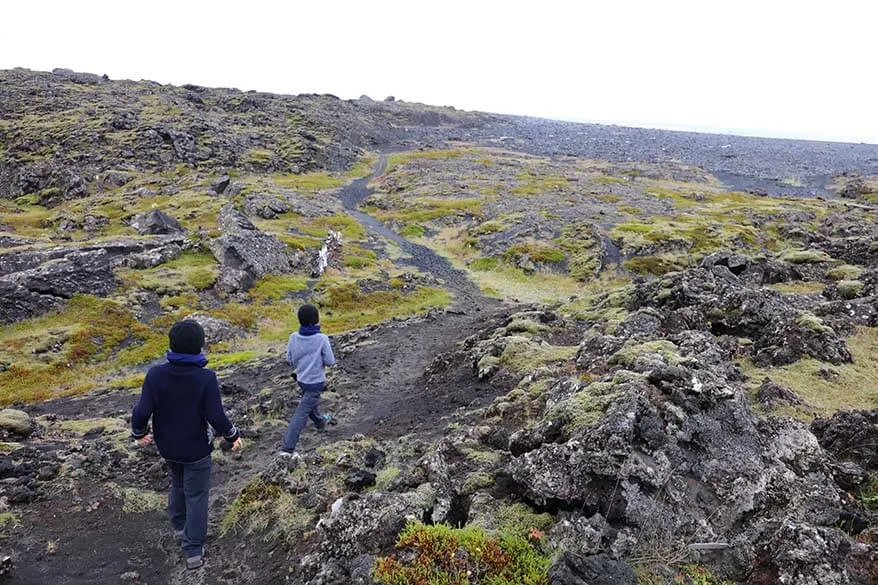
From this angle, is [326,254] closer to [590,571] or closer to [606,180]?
[590,571]

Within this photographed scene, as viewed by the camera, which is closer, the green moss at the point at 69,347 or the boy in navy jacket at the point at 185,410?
the boy in navy jacket at the point at 185,410

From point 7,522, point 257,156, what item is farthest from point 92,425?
point 257,156

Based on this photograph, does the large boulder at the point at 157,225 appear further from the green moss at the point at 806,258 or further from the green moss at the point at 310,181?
the green moss at the point at 806,258

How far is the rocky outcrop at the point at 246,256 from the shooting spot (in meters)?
34.9

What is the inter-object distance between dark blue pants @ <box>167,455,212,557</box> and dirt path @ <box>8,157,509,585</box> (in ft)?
1.91

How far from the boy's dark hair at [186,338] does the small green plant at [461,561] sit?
4.28m

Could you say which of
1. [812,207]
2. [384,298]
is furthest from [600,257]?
[812,207]

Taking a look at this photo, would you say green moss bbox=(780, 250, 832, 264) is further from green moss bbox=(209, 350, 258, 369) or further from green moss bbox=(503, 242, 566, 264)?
green moss bbox=(209, 350, 258, 369)

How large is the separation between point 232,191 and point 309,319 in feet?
202

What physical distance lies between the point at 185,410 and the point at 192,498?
1.81 m

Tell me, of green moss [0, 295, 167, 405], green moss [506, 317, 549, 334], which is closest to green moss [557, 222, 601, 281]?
green moss [506, 317, 549, 334]

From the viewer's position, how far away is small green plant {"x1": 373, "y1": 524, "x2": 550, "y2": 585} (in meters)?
6.59

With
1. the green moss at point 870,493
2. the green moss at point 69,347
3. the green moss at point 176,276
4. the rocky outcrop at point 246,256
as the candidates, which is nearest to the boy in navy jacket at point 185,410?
the green moss at point 870,493

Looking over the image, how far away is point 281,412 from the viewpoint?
17.2 m
